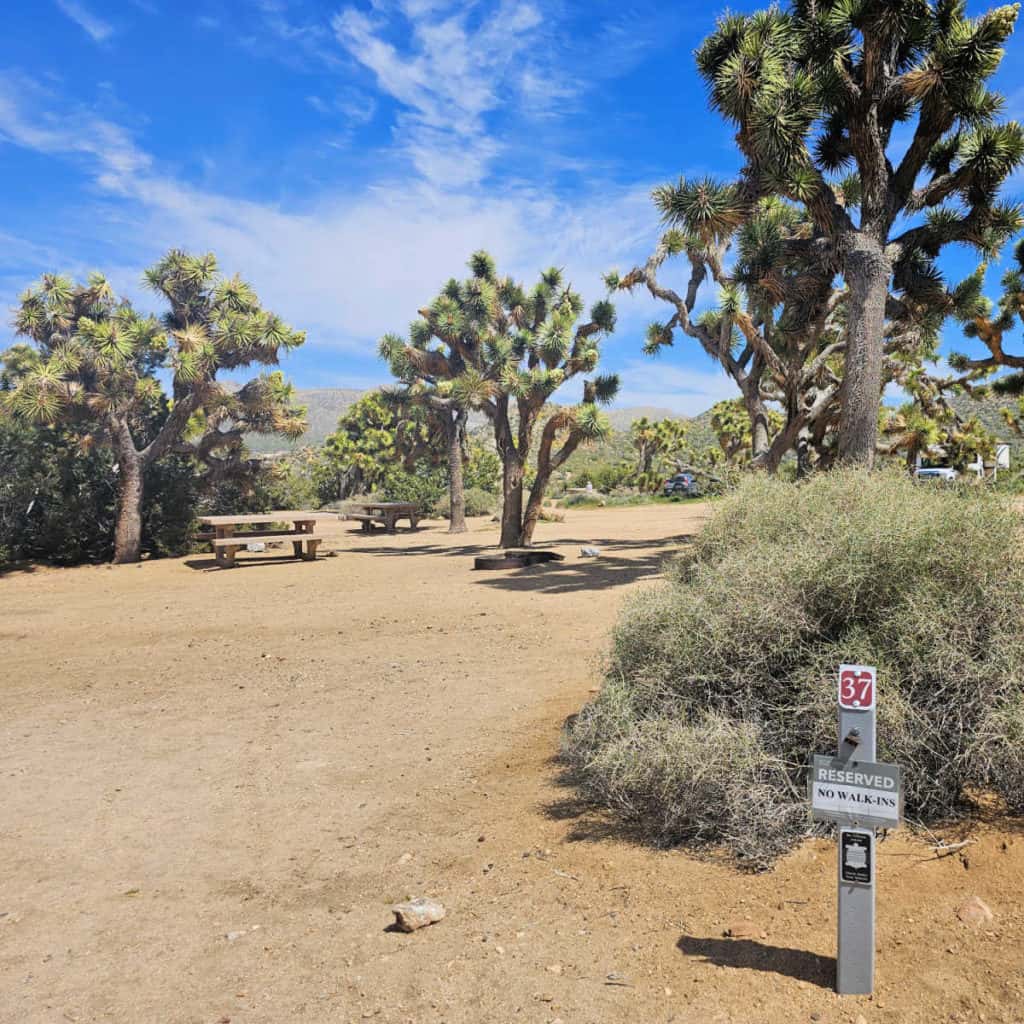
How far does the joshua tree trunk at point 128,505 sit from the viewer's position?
18156 mm

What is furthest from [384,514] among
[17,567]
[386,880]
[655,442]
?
[655,442]

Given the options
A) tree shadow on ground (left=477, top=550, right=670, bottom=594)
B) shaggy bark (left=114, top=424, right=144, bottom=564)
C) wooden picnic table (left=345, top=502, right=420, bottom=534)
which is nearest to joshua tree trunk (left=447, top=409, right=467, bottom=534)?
wooden picnic table (left=345, top=502, right=420, bottom=534)

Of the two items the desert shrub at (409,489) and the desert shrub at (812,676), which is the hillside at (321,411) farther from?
the desert shrub at (812,676)

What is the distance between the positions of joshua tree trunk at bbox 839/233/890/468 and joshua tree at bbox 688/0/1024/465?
1 cm

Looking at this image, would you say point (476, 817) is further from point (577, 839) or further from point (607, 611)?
point (607, 611)

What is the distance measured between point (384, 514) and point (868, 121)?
1919 centimetres

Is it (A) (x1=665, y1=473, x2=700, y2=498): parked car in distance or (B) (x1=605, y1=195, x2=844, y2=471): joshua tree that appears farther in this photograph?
(A) (x1=665, y1=473, x2=700, y2=498): parked car in distance

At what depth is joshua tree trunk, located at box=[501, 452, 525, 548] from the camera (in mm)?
18844

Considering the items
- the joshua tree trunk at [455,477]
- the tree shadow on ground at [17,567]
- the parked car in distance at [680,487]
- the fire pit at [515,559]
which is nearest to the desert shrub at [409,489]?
the joshua tree trunk at [455,477]

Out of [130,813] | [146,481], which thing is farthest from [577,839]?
[146,481]

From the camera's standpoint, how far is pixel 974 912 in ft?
9.53

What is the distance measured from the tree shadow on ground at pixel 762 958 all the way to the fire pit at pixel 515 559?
12224mm

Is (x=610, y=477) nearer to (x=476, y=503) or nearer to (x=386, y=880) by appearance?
(x=476, y=503)

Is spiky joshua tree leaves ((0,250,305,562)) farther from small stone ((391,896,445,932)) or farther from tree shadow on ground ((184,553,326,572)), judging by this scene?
small stone ((391,896,445,932))
